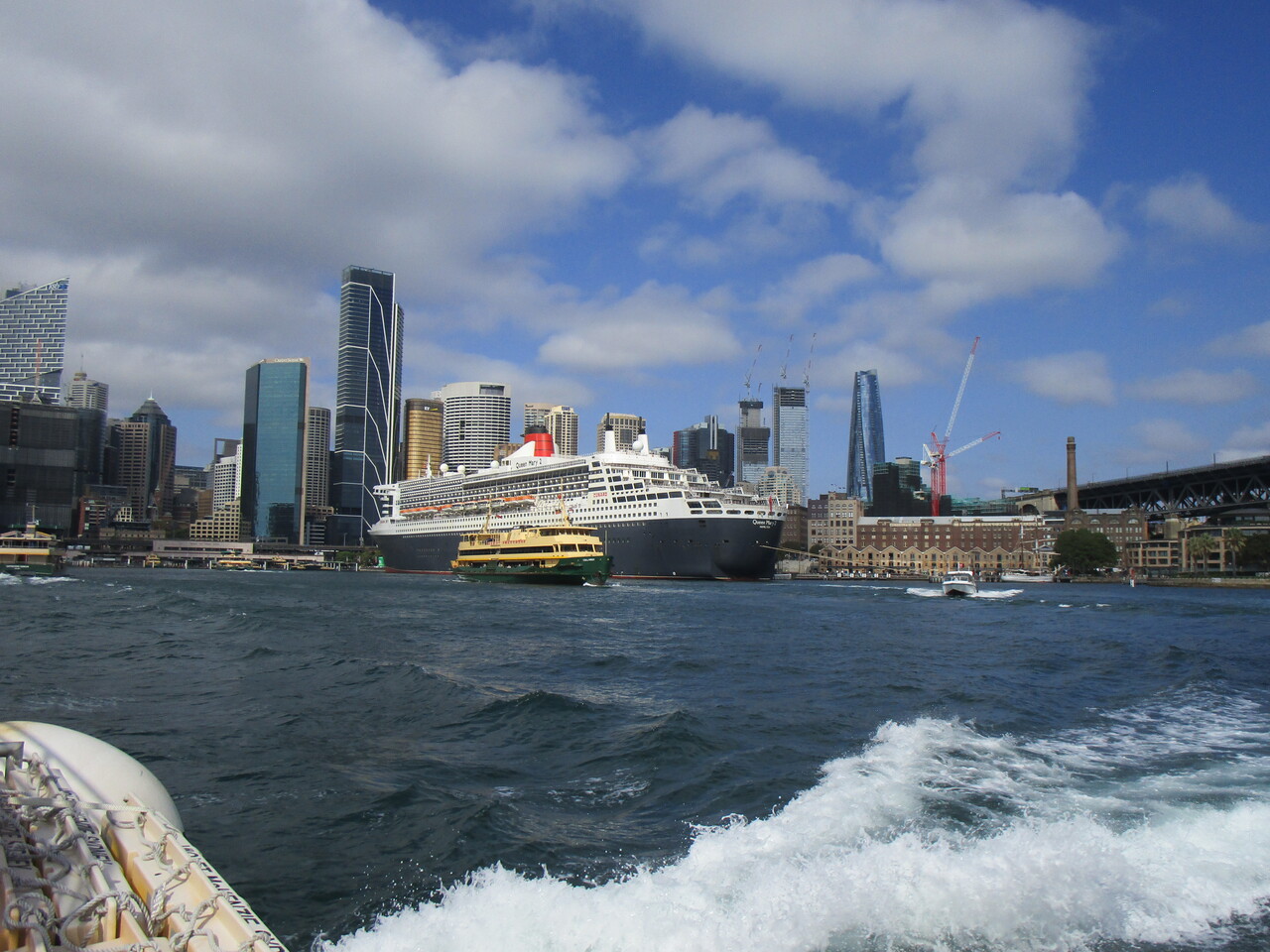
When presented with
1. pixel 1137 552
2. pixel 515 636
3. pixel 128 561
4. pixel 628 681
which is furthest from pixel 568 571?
pixel 128 561

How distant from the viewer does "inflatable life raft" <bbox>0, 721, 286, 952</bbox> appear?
4141 mm

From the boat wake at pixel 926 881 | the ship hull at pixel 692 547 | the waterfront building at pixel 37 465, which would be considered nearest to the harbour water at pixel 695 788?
the boat wake at pixel 926 881

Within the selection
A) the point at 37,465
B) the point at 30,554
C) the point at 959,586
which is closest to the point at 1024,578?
the point at 959,586

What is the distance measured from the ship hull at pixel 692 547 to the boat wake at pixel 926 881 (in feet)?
206

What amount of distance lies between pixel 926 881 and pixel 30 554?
96.4m

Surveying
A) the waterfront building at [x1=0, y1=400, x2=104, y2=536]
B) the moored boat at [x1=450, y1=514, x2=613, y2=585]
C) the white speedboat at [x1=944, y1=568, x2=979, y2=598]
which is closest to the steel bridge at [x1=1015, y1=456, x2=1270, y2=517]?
the white speedboat at [x1=944, y1=568, x2=979, y2=598]

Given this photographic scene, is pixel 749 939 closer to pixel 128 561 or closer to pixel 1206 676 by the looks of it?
pixel 1206 676

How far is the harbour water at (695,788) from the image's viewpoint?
671 centimetres

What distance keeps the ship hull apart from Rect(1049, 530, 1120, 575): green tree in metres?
65.3

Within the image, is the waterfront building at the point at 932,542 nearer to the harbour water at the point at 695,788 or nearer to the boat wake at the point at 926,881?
the harbour water at the point at 695,788

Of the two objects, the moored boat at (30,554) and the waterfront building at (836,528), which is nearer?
the moored boat at (30,554)

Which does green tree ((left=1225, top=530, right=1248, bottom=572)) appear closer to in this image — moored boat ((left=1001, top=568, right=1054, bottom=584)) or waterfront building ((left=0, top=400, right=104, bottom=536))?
moored boat ((left=1001, top=568, right=1054, bottom=584))

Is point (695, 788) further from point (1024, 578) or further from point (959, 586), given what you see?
point (1024, 578)

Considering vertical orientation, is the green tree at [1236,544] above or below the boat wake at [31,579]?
above
